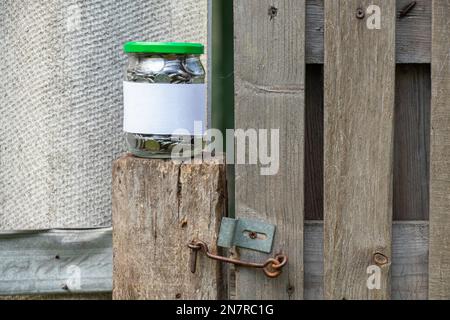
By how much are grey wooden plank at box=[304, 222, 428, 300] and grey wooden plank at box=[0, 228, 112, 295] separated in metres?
0.61

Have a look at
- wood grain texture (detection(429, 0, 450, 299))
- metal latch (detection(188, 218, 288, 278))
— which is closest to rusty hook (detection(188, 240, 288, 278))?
metal latch (detection(188, 218, 288, 278))

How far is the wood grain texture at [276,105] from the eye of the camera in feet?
6.11

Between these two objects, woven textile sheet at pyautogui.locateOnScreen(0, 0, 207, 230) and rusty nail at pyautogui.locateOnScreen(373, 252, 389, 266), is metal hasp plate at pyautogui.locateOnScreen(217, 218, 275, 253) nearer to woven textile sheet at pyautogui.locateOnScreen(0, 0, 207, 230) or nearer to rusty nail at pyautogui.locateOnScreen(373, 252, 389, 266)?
rusty nail at pyautogui.locateOnScreen(373, 252, 389, 266)

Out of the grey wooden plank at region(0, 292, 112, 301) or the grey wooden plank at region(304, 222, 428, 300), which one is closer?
the grey wooden plank at region(304, 222, 428, 300)

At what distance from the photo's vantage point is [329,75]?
185 centimetres

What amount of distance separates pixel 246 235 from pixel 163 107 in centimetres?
36

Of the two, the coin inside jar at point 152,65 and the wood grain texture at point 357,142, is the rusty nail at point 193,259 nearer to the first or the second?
the wood grain texture at point 357,142

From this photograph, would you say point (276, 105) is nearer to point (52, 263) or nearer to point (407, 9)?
point (407, 9)

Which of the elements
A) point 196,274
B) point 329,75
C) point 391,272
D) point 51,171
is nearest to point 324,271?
point 391,272

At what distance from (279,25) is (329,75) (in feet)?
0.53

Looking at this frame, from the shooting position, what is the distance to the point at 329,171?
187 centimetres

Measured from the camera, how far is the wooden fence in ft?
6.06

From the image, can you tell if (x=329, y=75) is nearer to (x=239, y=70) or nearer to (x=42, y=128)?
(x=239, y=70)

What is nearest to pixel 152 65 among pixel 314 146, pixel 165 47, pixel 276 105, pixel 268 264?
pixel 165 47
